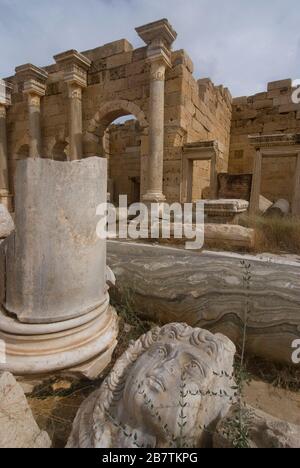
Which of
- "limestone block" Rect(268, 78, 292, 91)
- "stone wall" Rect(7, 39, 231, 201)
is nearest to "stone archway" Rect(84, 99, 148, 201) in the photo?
"stone wall" Rect(7, 39, 231, 201)

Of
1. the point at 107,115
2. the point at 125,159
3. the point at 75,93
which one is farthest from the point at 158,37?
the point at 125,159

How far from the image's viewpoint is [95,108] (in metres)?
8.41

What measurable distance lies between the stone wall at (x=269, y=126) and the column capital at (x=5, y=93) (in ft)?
35.7

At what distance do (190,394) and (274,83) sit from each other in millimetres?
14252

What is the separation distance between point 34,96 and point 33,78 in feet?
1.91

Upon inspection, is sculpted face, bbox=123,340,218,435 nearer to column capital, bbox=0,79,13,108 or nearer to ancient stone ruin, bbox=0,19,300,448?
ancient stone ruin, bbox=0,19,300,448

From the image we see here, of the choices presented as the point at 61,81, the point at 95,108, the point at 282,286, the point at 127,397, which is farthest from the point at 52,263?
the point at 61,81

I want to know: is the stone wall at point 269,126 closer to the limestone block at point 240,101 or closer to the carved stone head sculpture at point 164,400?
the limestone block at point 240,101

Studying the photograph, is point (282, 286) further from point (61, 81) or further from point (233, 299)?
point (61, 81)

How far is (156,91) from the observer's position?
675 centimetres

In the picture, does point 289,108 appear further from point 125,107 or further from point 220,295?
point 220,295

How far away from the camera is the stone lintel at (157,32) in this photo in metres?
6.27

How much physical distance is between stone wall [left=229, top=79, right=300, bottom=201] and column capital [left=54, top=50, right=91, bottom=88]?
315 inches

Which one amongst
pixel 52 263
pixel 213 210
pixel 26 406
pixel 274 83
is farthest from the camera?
pixel 274 83
